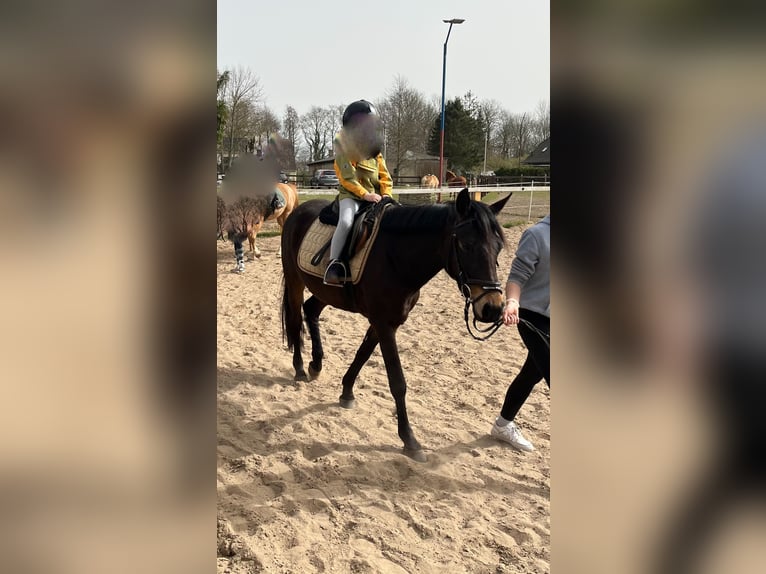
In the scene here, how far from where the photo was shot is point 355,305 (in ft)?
12.7

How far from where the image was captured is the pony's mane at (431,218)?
3.04m

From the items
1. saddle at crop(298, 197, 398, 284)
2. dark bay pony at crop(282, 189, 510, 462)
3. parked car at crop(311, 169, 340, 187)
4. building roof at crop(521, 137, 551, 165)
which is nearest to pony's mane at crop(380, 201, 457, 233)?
dark bay pony at crop(282, 189, 510, 462)

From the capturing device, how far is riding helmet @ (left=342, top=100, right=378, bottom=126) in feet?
12.8

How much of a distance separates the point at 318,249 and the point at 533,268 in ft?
6.18

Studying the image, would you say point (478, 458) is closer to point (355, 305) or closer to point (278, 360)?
point (355, 305)

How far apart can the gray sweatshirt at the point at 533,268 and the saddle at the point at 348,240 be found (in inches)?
Answer: 43.6

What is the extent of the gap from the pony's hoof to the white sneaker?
20.6 inches

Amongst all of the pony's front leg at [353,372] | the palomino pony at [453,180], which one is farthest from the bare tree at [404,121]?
the pony's front leg at [353,372]

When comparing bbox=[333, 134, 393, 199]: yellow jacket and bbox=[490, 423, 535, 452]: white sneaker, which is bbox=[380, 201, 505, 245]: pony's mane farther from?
bbox=[490, 423, 535, 452]: white sneaker

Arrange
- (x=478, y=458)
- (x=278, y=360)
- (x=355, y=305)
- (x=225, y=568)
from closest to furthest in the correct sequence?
(x=225, y=568)
(x=478, y=458)
(x=355, y=305)
(x=278, y=360)

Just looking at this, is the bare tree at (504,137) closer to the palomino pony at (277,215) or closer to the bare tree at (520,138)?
the bare tree at (520,138)
